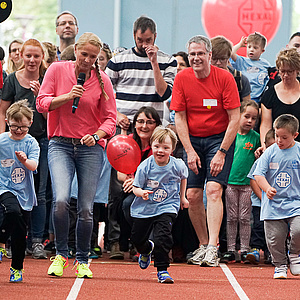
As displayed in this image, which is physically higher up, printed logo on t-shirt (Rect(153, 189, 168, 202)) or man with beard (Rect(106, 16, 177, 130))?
man with beard (Rect(106, 16, 177, 130))

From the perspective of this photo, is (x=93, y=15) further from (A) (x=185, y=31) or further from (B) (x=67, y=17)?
(B) (x=67, y=17)

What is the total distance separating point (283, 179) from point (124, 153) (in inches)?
63.2

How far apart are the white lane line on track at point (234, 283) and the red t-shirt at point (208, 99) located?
1.35m

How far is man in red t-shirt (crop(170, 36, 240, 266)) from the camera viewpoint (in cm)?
714

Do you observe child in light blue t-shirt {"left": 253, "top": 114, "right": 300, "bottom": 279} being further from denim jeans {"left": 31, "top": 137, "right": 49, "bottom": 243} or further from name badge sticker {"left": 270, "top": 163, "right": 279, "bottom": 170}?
denim jeans {"left": 31, "top": 137, "right": 49, "bottom": 243}

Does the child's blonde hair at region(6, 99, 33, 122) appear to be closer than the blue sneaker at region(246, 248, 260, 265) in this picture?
Yes

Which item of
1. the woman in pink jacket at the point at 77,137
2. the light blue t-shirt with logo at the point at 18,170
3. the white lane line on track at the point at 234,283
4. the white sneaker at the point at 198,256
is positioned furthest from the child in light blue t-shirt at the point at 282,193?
the light blue t-shirt with logo at the point at 18,170

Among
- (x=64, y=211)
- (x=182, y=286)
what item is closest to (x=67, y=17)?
(x=64, y=211)

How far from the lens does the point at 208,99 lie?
23.8ft

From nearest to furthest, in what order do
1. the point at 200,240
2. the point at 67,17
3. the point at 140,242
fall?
1. the point at 140,242
2. the point at 200,240
3. the point at 67,17

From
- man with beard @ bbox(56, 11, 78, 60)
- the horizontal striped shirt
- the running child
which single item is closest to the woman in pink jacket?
the horizontal striped shirt

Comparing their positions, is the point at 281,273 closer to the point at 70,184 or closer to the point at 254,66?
the point at 70,184

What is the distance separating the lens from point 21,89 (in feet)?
24.9

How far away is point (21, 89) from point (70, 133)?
5.99 ft
